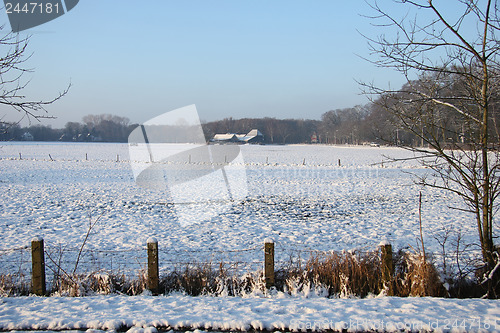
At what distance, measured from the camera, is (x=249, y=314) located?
493cm

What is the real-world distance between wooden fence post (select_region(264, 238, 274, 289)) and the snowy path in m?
0.63

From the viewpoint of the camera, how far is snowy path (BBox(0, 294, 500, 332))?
4.63 metres

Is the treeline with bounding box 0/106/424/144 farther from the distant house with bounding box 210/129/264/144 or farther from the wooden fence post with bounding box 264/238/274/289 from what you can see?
the wooden fence post with bounding box 264/238/274/289

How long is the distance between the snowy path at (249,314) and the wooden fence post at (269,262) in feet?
2.07

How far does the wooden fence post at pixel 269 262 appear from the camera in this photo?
6.14m

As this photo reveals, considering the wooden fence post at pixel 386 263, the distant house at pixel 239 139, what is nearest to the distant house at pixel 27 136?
the distant house at pixel 239 139

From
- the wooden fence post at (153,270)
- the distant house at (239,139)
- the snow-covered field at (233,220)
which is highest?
the distant house at (239,139)

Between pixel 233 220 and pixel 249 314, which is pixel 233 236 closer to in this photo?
pixel 233 220

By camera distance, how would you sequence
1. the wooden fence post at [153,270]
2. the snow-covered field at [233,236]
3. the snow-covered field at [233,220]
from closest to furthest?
the snow-covered field at [233,236]
the wooden fence post at [153,270]
the snow-covered field at [233,220]

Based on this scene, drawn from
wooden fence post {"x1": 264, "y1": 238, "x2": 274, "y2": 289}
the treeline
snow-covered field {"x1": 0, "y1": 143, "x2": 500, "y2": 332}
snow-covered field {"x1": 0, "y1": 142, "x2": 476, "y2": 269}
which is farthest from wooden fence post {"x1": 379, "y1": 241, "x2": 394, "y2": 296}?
the treeline

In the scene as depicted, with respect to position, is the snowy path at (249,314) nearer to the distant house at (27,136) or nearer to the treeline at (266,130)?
the treeline at (266,130)

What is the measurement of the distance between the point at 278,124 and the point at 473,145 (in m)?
157

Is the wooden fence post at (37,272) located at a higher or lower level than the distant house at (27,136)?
lower

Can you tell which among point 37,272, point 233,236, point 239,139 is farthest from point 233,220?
point 239,139
